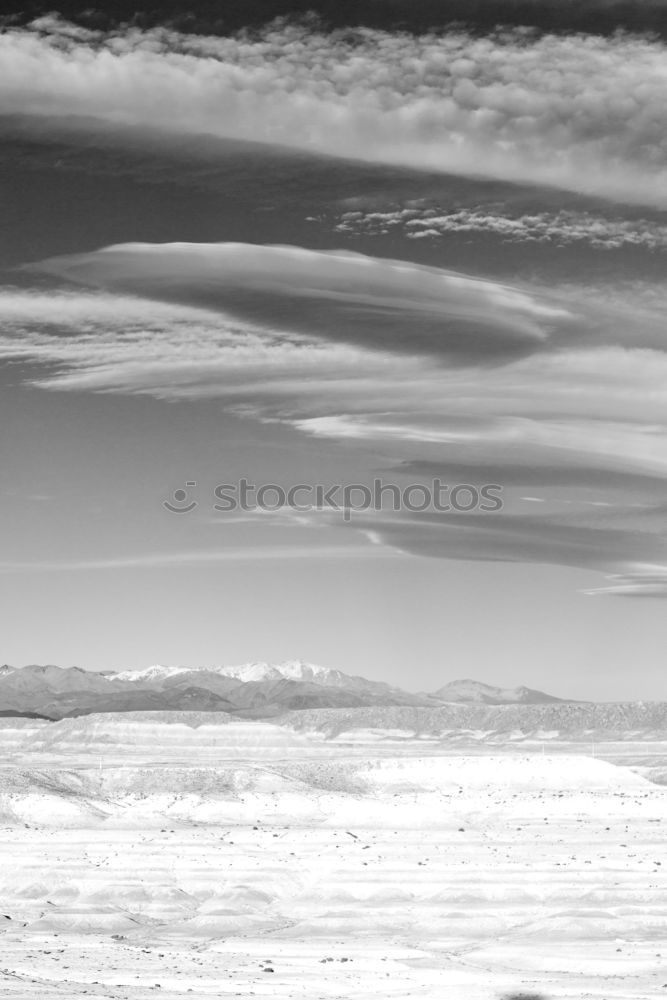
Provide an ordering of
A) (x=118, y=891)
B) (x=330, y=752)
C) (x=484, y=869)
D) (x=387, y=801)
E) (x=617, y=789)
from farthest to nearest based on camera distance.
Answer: (x=330, y=752) < (x=617, y=789) < (x=387, y=801) < (x=484, y=869) < (x=118, y=891)

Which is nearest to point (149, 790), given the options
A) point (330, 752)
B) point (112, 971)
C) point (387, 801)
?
point (387, 801)

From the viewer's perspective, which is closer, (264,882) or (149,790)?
(264,882)

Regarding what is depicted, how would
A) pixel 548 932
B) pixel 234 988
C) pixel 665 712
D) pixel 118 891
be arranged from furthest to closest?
pixel 665 712, pixel 118 891, pixel 548 932, pixel 234 988

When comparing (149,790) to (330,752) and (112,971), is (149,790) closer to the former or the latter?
(112,971)

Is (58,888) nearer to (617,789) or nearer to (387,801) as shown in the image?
(387,801)

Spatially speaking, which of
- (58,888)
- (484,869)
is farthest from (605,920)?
(58,888)

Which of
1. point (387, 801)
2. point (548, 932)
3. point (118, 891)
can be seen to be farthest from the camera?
point (387, 801)
